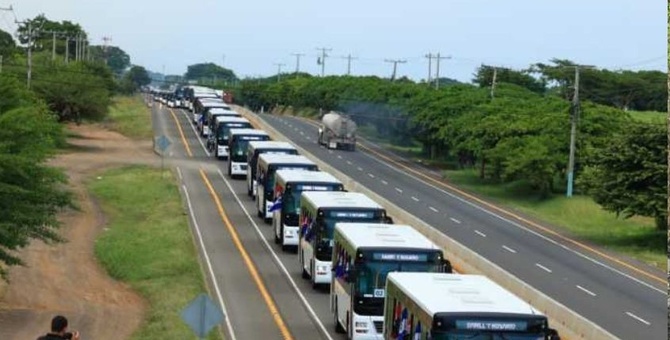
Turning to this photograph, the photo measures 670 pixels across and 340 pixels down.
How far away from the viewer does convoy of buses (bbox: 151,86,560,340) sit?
18.3 meters

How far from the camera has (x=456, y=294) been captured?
19781 mm

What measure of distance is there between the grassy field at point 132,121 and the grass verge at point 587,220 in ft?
117

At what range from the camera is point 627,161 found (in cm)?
5334

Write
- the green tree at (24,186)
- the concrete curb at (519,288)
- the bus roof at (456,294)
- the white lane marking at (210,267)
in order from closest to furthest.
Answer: the bus roof at (456,294) → the concrete curb at (519,288) → the white lane marking at (210,267) → the green tree at (24,186)

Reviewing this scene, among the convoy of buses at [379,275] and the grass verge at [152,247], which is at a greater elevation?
the convoy of buses at [379,275]

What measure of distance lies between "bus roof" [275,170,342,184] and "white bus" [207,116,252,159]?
29711 mm

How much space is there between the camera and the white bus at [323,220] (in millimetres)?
34156

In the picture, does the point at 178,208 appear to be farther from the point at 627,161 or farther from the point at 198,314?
the point at 198,314

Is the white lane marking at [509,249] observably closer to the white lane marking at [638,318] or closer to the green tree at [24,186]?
the white lane marking at [638,318]

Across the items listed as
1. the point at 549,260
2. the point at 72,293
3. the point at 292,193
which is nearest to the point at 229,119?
the point at 549,260

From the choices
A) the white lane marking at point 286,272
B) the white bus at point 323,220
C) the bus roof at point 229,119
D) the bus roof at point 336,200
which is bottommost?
the white lane marking at point 286,272

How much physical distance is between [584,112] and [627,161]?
71.8ft

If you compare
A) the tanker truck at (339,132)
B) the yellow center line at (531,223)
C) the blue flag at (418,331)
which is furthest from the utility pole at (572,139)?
the blue flag at (418,331)

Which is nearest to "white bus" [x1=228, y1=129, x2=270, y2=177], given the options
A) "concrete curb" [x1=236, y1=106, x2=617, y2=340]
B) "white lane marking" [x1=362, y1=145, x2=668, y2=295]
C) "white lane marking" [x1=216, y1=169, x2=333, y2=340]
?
"white lane marking" [x1=216, y1=169, x2=333, y2=340]
